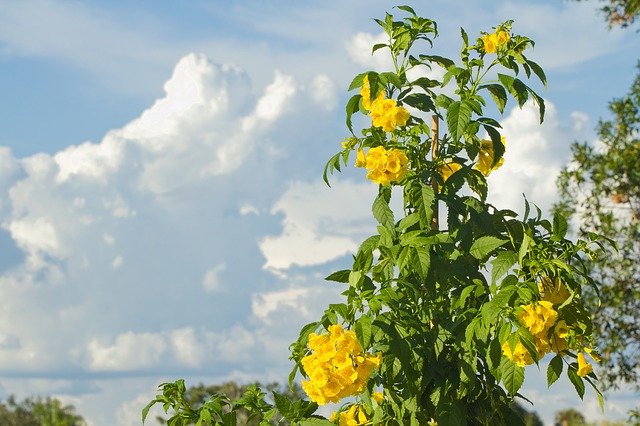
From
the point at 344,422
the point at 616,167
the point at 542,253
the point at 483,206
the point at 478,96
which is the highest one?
the point at 616,167

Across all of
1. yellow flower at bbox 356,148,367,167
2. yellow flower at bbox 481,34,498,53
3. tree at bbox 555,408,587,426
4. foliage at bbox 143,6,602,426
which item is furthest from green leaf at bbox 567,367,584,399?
tree at bbox 555,408,587,426

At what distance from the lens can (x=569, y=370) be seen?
4156mm

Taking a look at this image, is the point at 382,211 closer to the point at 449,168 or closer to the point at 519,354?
the point at 449,168

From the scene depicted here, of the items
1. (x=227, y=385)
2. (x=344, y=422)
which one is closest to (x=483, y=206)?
(x=344, y=422)

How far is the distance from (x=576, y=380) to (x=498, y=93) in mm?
1543

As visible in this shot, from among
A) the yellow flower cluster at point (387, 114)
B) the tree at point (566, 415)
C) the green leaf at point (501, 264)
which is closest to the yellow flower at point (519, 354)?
the green leaf at point (501, 264)

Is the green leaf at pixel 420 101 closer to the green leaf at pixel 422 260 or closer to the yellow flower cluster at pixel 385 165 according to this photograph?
the yellow flower cluster at pixel 385 165

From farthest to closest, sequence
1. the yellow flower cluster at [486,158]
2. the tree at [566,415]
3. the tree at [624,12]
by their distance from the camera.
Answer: the tree at [566,415]
the tree at [624,12]
the yellow flower cluster at [486,158]

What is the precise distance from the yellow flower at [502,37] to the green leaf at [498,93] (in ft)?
0.83

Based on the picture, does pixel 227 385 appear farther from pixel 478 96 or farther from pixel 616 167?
pixel 478 96

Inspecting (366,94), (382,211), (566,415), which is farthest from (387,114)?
(566,415)

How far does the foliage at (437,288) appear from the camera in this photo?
13.3 feet

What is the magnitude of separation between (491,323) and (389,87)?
59.7 inches

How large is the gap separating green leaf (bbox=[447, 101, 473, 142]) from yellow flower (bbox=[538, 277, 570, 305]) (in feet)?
2.63
